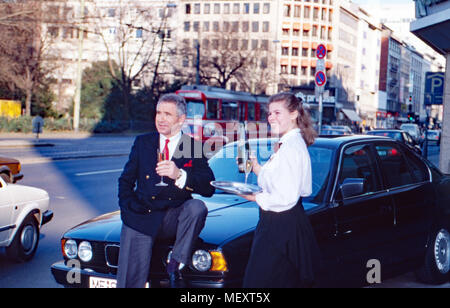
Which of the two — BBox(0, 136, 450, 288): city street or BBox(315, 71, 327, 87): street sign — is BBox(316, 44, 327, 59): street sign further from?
BBox(0, 136, 450, 288): city street

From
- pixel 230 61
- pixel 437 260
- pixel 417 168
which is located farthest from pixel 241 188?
pixel 230 61

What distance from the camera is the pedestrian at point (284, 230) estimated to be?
361 centimetres

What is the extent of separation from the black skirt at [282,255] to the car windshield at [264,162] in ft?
4.55

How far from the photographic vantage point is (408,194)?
5.94 meters

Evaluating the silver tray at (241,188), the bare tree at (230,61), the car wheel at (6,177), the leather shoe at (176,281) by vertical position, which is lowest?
the car wheel at (6,177)

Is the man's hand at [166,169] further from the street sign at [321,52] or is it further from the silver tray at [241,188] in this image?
the street sign at [321,52]

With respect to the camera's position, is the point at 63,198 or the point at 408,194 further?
the point at 63,198

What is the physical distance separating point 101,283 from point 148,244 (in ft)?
2.11

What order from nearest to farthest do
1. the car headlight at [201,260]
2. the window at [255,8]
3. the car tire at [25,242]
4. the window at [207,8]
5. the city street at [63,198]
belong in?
1. the car headlight at [201,260]
2. the city street at [63,198]
3. the car tire at [25,242]
4. the window at [255,8]
5. the window at [207,8]

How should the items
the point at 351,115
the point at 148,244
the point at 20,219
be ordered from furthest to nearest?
the point at 351,115, the point at 20,219, the point at 148,244

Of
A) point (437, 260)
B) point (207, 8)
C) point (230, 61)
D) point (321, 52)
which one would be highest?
point (207, 8)

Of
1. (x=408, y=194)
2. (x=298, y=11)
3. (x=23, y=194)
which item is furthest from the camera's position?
(x=298, y=11)

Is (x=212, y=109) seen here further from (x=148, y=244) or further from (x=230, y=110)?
(x=148, y=244)

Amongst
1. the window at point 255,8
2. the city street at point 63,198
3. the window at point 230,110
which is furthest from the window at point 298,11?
the city street at point 63,198
